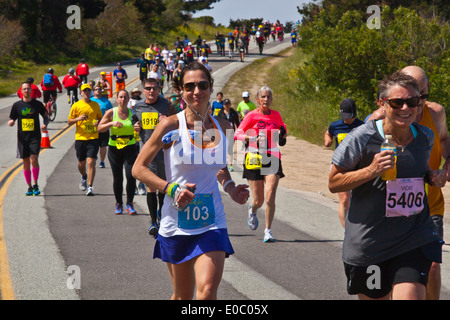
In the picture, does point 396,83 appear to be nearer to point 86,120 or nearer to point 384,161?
point 384,161

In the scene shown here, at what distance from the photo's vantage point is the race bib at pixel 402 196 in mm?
4620

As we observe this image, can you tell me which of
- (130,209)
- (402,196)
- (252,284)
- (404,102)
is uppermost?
(404,102)

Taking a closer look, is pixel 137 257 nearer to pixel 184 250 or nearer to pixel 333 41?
pixel 184 250

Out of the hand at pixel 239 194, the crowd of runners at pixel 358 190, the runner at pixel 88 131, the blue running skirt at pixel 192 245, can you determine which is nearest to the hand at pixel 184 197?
the crowd of runners at pixel 358 190

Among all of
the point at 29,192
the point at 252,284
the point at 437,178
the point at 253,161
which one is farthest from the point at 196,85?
the point at 29,192

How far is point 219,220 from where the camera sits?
5039mm

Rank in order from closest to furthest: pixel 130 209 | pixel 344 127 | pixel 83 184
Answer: pixel 344 127
pixel 130 209
pixel 83 184

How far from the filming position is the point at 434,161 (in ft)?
18.4

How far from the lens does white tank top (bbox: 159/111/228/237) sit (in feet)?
16.2

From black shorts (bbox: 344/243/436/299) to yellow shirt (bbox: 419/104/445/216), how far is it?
0.99 m

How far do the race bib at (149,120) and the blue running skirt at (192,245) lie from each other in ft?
17.2

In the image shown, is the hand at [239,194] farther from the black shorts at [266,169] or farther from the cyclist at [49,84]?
the cyclist at [49,84]

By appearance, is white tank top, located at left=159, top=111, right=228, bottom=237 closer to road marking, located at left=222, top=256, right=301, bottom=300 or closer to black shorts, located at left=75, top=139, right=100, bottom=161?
road marking, located at left=222, top=256, right=301, bottom=300

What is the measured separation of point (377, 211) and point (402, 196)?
189 mm
